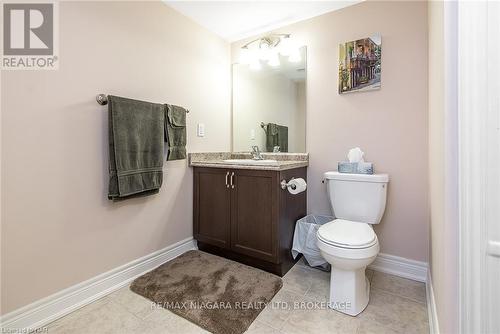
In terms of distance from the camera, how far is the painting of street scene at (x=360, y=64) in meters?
1.79

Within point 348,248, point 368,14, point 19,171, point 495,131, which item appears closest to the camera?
point 495,131

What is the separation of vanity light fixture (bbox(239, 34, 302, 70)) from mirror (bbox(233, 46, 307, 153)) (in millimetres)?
34

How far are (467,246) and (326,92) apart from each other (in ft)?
5.32

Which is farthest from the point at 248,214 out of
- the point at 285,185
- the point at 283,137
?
the point at 283,137

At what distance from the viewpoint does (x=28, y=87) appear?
3.99 ft

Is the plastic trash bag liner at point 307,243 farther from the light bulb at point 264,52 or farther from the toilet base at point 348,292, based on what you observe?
the light bulb at point 264,52

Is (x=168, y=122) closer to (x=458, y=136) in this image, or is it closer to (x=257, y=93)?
(x=257, y=93)

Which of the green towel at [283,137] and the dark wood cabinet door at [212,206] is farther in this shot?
the green towel at [283,137]

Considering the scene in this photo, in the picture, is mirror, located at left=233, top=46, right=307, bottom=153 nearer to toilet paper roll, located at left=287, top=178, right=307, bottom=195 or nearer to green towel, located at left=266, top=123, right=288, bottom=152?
green towel, located at left=266, top=123, right=288, bottom=152

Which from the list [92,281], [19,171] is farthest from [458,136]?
[92,281]

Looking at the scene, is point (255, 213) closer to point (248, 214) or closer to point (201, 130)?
point (248, 214)

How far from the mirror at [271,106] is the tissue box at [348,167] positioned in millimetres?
423

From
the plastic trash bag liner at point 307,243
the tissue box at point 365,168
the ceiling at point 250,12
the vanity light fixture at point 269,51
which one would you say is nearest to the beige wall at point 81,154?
the ceiling at point 250,12

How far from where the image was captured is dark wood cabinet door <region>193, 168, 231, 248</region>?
1950 millimetres
